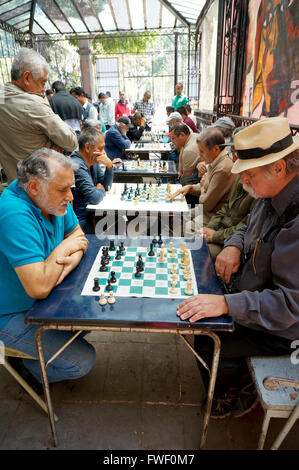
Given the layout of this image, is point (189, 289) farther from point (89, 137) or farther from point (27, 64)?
point (27, 64)

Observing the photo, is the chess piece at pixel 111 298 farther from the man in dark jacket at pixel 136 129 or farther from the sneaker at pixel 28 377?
the man in dark jacket at pixel 136 129

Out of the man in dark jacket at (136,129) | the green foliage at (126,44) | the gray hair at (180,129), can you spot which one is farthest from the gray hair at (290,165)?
the green foliage at (126,44)

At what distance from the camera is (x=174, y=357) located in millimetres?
2492

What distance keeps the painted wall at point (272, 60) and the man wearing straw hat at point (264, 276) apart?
1982mm

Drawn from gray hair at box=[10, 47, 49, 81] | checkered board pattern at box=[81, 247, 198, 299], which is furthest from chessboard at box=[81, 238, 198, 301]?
gray hair at box=[10, 47, 49, 81]

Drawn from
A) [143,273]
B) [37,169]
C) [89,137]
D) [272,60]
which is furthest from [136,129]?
[143,273]

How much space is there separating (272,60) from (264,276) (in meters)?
3.45

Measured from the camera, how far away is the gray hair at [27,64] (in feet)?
9.33

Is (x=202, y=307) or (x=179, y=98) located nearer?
(x=202, y=307)

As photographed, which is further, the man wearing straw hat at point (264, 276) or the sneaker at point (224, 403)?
the sneaker at point (224, 403)

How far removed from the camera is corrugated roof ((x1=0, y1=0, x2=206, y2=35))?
10.3 metres

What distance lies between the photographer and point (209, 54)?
9.35m

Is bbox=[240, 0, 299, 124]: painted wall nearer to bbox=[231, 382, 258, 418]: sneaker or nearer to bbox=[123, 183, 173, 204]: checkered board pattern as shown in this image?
bbox=[123, 183, 173, 204]: checkered board pattern
